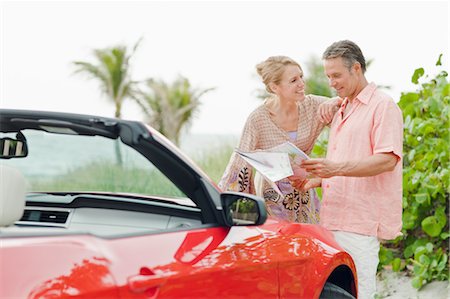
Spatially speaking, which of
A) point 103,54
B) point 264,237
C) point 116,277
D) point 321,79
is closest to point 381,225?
point 264,237

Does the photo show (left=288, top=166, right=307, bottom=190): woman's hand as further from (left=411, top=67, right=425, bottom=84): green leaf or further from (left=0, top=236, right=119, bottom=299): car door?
(left=411, top=67, right=425, bottom=84): green leaf

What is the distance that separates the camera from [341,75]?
14.9 ft

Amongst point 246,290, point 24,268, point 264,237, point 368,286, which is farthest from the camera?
point 368,286

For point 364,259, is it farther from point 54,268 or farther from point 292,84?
point 54,268

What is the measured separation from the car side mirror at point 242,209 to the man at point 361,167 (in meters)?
1.06

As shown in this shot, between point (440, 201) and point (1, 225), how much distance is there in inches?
181

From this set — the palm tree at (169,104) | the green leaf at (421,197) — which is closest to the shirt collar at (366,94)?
the green leaf at (421,197)

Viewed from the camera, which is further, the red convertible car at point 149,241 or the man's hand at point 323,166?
the man's hand at point 323,166

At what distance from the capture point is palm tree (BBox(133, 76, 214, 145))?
2842cm

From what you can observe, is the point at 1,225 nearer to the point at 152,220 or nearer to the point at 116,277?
the point at 116,277

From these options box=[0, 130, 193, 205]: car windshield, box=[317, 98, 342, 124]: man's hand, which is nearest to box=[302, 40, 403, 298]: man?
box=[317, 98, 342, 124]: man's hand

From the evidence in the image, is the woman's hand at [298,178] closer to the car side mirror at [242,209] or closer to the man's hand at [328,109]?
the man's hand at [328,109]

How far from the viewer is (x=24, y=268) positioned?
2.48 meters

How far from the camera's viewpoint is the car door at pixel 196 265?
2766 millimetres
